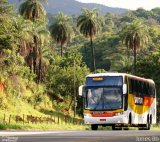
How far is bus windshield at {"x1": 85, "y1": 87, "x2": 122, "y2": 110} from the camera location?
3581cm

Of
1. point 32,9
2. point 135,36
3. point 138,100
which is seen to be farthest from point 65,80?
point 138,100

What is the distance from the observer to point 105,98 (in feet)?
117

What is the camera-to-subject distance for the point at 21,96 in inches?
2621

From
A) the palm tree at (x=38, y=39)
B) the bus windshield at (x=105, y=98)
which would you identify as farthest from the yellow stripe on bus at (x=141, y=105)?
the palm tree at (x=38, y=39)

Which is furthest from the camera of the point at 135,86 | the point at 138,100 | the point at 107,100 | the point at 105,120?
the point at 138,100

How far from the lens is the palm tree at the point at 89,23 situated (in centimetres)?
9700

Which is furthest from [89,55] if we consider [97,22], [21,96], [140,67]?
[21,96]

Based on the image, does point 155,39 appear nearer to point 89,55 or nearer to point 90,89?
point 89,55

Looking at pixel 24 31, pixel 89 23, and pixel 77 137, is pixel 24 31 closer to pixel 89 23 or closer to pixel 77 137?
pixel 89 23

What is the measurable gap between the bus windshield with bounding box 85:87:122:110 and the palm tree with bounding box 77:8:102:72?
61.0 m

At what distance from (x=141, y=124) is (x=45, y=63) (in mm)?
49920

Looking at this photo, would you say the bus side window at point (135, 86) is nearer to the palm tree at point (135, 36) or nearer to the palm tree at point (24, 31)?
the palm tree at point (24, 31)

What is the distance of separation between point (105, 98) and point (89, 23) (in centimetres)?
6212

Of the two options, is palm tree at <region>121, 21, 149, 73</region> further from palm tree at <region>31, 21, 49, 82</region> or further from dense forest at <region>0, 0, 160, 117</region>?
palm tree at <region>31, 21, 49, 82</region>
